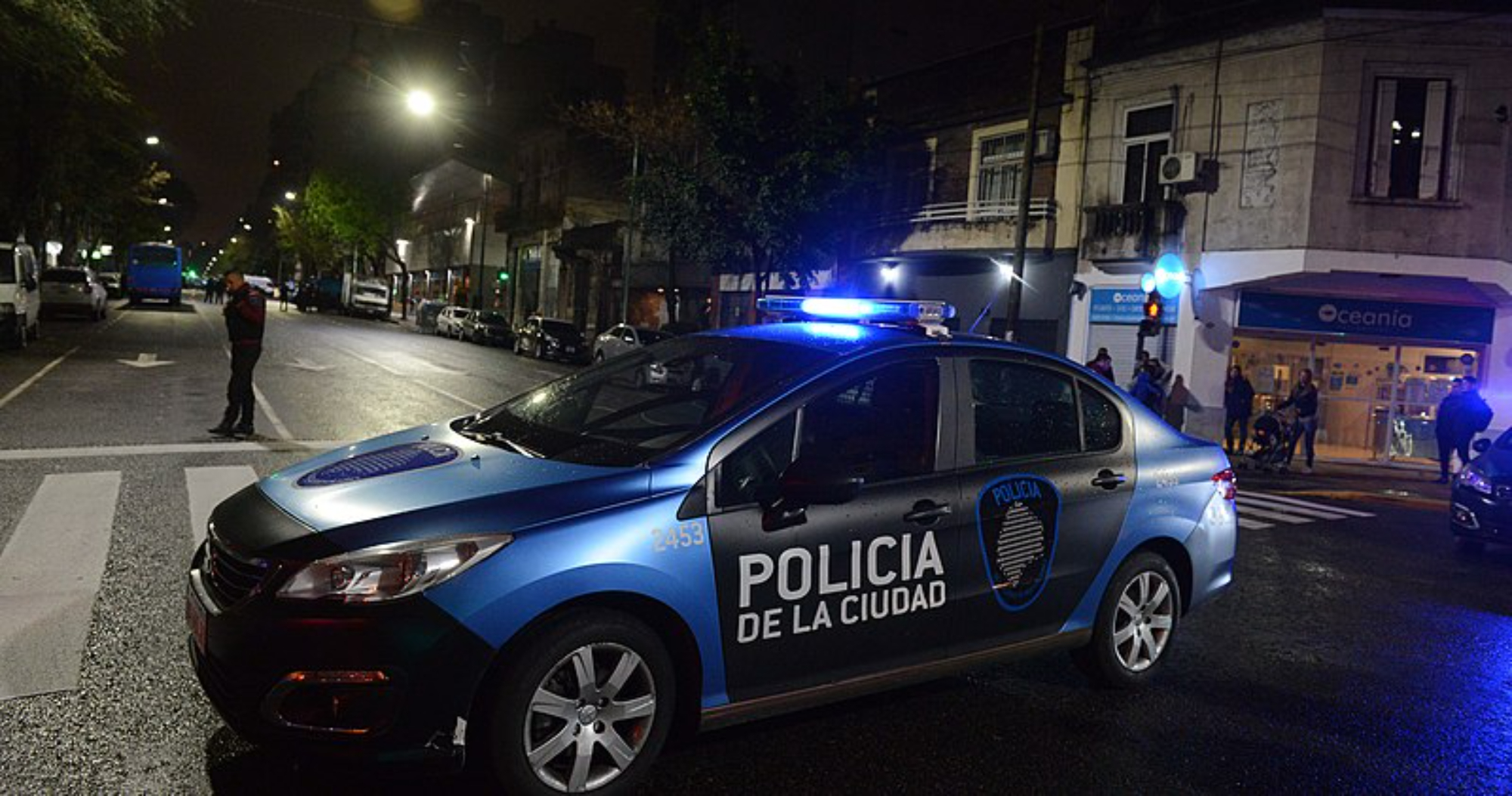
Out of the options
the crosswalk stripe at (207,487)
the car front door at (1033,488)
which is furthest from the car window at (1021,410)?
the crosswalk stripe at (207,487)

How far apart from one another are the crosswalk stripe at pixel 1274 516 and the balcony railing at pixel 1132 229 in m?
10.5

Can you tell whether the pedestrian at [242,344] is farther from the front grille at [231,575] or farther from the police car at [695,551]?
the front grille at [231,575]

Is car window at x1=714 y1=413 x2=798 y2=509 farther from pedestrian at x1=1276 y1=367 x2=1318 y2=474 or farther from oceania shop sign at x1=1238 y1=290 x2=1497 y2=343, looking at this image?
oceania shop sign at x1=1238 y1=290 x2=1497 y2=343

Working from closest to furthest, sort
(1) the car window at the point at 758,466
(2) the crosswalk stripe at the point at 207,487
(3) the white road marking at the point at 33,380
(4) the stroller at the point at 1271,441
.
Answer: (1) the car window at the point at 758,466, (2) the crosswalk stripe at the point at 207,487, (3) the white road marking at the point at 33,380, (4) the stroller at the point at 1271,441

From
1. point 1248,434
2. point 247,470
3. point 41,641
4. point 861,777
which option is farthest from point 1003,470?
point 1248,434

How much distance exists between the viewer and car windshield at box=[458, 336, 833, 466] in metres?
3.78

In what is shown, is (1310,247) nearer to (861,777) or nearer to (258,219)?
(861,777)

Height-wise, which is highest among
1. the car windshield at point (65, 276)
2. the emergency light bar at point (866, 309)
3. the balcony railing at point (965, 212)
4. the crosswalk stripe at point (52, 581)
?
the balcony railing at point (965, 212)

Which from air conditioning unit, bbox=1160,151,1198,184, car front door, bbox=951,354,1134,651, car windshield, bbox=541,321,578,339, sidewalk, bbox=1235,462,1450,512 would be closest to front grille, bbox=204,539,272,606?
car front door, bbox=951,354,1134,651

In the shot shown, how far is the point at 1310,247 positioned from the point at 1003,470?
56.0 ft

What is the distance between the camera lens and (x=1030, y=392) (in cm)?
464

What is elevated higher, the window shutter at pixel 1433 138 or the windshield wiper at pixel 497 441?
the window shutter at pixel 1433 138

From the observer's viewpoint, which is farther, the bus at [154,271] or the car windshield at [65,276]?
the bus at [154,271]

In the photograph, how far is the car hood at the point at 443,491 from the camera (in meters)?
3.15
